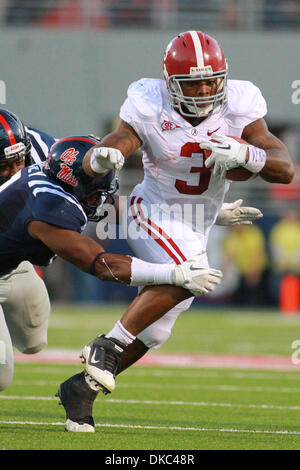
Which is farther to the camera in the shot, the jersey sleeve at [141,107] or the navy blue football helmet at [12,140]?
the navy blue football helmet at [12,140]

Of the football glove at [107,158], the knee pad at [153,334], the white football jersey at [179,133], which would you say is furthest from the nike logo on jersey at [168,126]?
the knee pad at [153,334]

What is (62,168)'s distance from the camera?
4.27 metres

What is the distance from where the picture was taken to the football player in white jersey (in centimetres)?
412

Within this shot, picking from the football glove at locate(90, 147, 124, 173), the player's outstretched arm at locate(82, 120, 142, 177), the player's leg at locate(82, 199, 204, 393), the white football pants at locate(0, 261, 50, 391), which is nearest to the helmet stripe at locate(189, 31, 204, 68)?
the player's outstretched arm at locate(82, 120, 142, 177)

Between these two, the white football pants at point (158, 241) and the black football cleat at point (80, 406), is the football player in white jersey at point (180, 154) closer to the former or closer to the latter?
the white football pants at point (158, 241)

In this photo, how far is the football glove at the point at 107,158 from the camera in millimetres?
3877

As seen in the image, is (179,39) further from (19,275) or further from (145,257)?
(19,275)

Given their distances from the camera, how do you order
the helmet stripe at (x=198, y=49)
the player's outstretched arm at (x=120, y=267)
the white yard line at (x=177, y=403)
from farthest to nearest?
the white yard line at (x=177, y=403), the helmet stripe at (x=198, y=49), the player's outstretched arm at (x=120, y=267)

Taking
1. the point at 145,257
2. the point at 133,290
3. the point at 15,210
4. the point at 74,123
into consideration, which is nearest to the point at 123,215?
the point at 145,257

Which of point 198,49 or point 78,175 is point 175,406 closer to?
point 78,175

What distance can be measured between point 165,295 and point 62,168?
2.40 ft

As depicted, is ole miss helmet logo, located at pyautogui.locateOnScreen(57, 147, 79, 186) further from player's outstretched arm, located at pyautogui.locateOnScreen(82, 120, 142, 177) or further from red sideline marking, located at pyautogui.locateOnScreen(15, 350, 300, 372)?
red sideline marking, located at pyautogui.locateOnScreen(15, 350, 300, 372)

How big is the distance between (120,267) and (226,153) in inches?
25.4

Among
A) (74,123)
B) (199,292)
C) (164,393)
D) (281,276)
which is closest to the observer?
(199,292)
